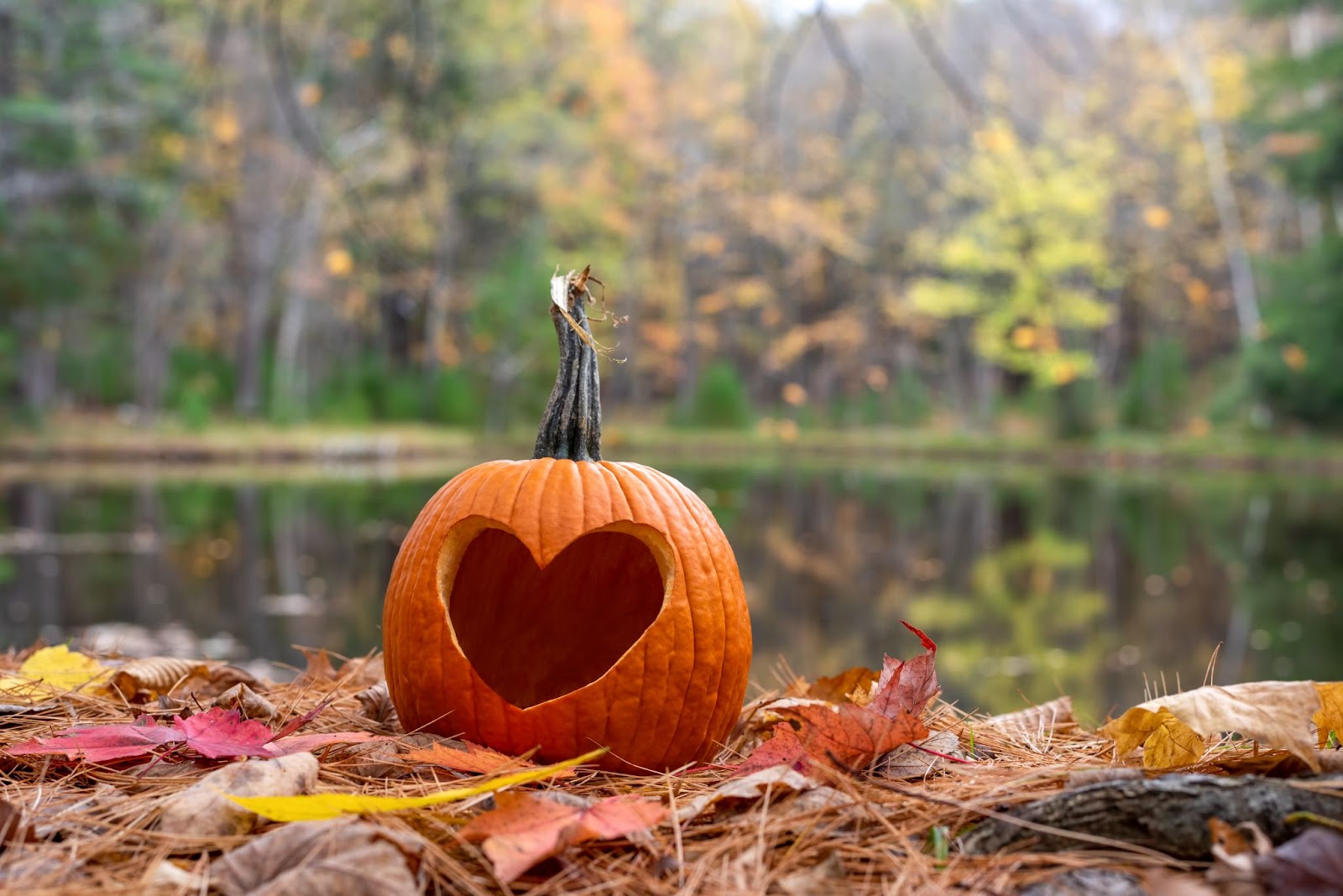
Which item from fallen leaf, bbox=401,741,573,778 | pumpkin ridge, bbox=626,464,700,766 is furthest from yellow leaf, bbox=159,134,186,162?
fallen leaf, bbox=401,741,573,778

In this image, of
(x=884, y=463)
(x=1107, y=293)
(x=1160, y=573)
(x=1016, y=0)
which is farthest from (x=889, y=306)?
(x=1016, y=0)

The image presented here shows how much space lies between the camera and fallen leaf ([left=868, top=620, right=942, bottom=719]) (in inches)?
56.0

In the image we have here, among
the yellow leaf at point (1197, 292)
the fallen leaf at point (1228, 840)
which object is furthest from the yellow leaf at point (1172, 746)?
the yellow leaf at point (1197, 292)

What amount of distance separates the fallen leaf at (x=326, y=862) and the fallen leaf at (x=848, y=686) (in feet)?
2.96

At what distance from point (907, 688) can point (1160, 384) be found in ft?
Answer: 85.1

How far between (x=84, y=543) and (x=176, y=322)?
699 inches

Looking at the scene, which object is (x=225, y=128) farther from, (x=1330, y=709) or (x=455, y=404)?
(x=1330, y=709)

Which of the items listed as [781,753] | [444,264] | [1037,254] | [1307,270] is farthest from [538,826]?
[444,264]

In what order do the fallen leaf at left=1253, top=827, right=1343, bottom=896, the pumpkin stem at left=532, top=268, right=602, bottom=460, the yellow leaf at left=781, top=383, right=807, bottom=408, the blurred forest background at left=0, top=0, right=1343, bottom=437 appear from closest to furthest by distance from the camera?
the fallen leaf at left=1253, top=827, right=1343, bottom=896 → the pumpkin stem at left=532, top=268, right=602, bottom=460 → the blurred forest background at left=0, top=0, right=1343, bottom=437 → the yellow leaf at left=781, top=383, right=807, bottom=408

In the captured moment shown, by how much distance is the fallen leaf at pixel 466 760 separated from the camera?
52.3 inches

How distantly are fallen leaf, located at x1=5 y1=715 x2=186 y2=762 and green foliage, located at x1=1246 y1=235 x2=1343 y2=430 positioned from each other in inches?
663

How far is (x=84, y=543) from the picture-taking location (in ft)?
27.1

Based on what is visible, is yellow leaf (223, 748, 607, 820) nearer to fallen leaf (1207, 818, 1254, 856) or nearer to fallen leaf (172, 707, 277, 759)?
fallen leaf (172, 707, 277, 759)

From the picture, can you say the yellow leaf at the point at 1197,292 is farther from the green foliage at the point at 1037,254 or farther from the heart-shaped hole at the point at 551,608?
the heart-shaped hole at the point at 551,608
